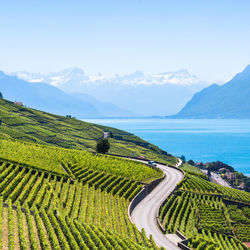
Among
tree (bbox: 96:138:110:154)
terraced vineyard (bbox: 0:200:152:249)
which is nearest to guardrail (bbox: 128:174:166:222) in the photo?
terraced vineyard (bbox: 0:200:152:249)

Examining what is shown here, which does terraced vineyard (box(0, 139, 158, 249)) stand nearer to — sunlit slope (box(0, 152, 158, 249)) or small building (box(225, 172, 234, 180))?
sunlit slope (box(0, 152, 158, 249))

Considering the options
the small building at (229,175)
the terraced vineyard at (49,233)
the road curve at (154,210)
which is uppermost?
the small building at (229,175)

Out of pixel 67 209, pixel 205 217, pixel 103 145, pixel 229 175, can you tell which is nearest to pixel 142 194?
pixel 205 217

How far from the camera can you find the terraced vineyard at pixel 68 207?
37.0 metres

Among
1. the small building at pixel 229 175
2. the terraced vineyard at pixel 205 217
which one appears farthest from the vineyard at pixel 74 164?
the small building at pixel 229 175

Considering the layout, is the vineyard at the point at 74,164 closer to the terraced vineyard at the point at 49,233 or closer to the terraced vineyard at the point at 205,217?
the terraced vineyard at the point at 205,217

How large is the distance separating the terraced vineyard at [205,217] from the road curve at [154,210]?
71.3 inches

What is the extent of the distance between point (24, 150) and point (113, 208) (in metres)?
37.0

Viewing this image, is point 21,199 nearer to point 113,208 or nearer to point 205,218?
point 113,208

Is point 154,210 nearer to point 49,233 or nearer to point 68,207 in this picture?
point 68,207

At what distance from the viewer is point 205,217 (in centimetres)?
6825

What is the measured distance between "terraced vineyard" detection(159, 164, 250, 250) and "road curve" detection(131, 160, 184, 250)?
1811 mm

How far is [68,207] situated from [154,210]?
67.3 ft

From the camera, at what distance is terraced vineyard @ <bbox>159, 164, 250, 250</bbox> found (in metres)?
60.5
